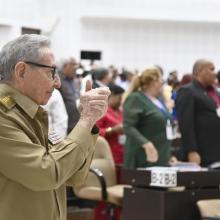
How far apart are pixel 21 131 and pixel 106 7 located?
20589mm

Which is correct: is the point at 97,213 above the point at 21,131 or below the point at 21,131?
below

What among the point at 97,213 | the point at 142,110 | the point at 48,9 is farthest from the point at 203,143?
the point at 48,9

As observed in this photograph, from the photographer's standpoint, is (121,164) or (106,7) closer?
(121,164)

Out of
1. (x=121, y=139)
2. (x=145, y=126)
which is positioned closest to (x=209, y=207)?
(x=145, y=126)

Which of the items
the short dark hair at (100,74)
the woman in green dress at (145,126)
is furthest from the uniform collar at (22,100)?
the short dark hair at (100,74)

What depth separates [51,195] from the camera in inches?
96.3

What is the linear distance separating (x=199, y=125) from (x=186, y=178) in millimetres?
1531

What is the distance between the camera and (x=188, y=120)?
660 centimetres

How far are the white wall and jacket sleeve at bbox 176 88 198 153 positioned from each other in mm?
15170

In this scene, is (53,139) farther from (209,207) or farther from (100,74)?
(100,74)

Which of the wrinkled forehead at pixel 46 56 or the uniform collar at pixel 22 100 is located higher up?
the wrinkled forehead at pixel 46 56

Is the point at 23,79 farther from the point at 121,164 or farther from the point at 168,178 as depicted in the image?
the point at 121,164

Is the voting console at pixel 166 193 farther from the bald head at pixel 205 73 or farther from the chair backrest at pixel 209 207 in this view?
the bald head at pixel 205 73

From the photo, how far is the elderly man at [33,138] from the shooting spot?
228 centimetres
